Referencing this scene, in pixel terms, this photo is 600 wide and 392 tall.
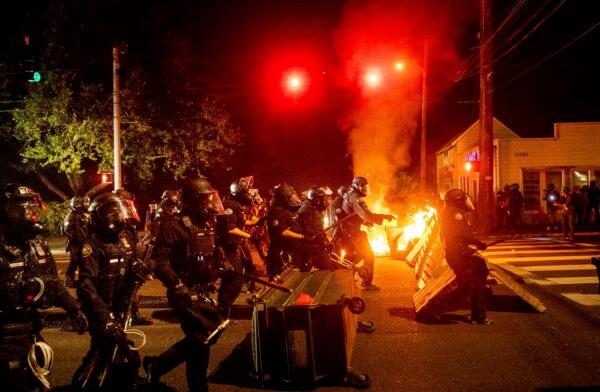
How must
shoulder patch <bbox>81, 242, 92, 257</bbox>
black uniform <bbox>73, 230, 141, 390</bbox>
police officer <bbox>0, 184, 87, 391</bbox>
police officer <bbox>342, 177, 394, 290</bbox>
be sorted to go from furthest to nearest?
police officer <bbox>342, 177, 394, 290</bbox> → shoulder patch <bbox>81, 242, 92, 257</bbox> → black uniform <bbox>73, 230, 141, 390</bbox> → police officer <bbox>0, 184, 87, 391</bbox>

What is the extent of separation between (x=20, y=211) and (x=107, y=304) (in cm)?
114

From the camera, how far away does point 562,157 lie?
80.2 feet

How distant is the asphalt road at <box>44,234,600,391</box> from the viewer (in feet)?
17.7

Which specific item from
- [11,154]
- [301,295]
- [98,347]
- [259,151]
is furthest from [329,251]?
[259,151]

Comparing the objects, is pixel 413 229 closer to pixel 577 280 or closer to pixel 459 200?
pixel 577 280

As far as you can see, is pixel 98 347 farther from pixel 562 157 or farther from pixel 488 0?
pixel 562 157

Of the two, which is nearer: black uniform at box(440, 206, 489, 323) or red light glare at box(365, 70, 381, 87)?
black uniform at box(440, 206, 489, 323)

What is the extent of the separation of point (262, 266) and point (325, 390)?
896 centimetres

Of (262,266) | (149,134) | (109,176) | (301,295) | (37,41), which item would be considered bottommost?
(262,266)

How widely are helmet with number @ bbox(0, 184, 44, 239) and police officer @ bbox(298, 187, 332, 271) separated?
4330mm

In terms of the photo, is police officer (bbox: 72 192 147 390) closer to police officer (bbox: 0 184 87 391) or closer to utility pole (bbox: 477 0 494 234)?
police officer (bbox: 0 184 87 391)

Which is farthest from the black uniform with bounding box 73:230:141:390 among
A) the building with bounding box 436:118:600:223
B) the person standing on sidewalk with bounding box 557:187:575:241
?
the building with bounding box 436:118:600:223

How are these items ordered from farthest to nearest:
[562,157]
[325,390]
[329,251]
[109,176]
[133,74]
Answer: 1. [562,157]
2. [133,74]
3. [109,176]
4. [329,251]
5. [325,390]

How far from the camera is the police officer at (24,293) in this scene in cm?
399
